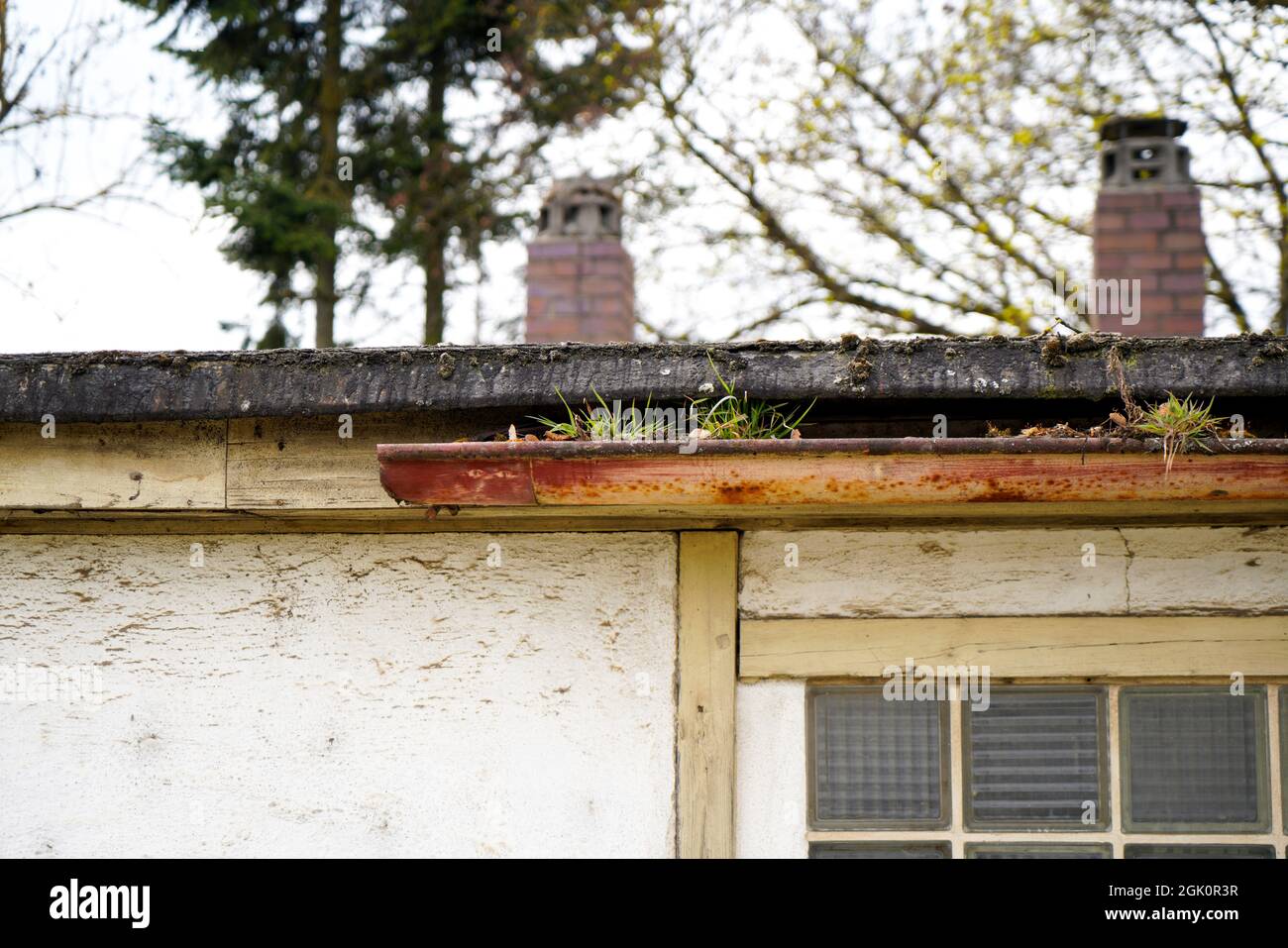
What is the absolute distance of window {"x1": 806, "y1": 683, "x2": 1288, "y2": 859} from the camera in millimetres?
2498

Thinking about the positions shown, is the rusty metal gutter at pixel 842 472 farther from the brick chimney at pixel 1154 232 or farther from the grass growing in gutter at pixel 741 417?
the brick chimney at pixel 1154 232

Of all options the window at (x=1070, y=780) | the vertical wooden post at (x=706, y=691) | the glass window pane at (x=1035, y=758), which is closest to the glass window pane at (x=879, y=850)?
the window at (x=1070, y=780)

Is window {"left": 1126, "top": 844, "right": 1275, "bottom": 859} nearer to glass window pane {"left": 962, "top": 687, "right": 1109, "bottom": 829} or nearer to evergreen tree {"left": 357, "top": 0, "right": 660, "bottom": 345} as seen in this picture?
glass window pane {"left": 962, "top": 687, "right": 1109, "bottom": 829}

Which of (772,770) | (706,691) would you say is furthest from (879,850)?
(706,691)

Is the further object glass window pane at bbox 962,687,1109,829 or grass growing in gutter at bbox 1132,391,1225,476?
glass window pane at bbox 962,687,1109,829

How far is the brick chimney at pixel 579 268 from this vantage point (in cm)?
599

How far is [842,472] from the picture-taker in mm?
2090

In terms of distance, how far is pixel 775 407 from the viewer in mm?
2332

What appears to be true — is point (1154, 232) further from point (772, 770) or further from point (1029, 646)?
point (772, 770)

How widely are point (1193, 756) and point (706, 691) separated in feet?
3.69

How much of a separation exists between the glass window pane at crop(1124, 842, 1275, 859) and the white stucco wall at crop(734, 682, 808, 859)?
742mm

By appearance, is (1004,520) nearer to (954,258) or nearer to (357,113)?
(954,258)

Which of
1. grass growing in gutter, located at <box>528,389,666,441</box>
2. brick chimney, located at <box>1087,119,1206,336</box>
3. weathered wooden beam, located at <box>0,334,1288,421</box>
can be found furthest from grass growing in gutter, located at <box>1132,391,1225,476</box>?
brick chimney, located at <box>1087,119,1206,336</box>

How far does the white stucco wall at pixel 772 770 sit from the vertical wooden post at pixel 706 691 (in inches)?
2.0
